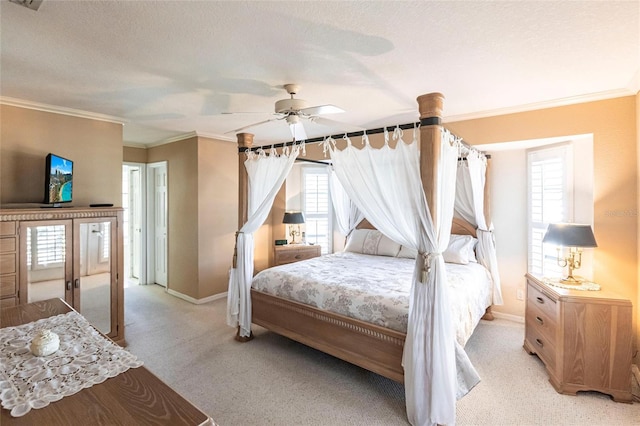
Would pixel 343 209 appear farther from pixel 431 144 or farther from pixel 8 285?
pixel 8 285

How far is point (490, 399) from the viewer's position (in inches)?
94.3

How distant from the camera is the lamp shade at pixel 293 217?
5062 mm

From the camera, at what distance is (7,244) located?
8.62 feet

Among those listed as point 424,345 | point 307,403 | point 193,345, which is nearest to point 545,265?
point 424,345

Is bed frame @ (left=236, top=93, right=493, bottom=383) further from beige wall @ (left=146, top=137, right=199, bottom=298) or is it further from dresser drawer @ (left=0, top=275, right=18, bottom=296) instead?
dresser drawer @ (left=0, top=275, right=18, bottom=296)

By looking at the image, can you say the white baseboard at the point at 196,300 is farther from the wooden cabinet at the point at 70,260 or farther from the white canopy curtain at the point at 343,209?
the white canopy curtain at the point at 343,209

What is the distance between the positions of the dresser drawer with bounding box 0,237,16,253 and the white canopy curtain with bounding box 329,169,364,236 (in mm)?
3714

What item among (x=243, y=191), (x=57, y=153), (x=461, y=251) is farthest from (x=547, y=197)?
(x=57, y=153)

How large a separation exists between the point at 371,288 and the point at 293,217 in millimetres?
2598

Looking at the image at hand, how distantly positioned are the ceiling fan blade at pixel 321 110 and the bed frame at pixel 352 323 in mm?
625

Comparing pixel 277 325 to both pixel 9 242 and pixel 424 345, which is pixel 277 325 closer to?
pixel 424 345

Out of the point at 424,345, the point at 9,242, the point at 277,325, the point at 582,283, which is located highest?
the point at 9,242

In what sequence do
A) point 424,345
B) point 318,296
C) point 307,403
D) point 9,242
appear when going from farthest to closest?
1. point 318,296
2. point 9,242
3. point 307,403
4. point 424,345

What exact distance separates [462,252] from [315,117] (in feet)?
8.08
